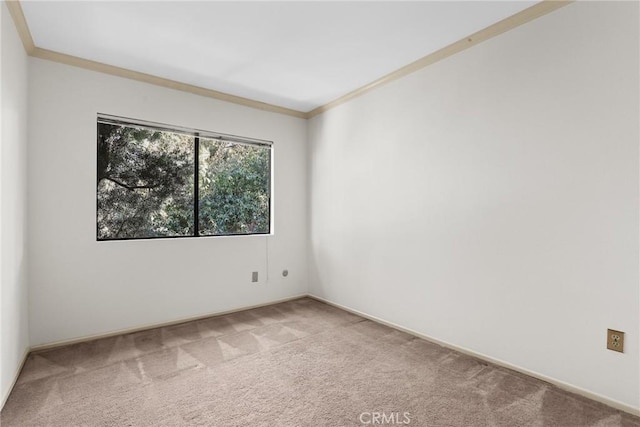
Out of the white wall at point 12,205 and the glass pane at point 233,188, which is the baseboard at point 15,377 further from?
the glass pane at point 233,188

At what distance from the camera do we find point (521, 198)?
2256 mm

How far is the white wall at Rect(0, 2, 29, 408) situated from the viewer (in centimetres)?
194

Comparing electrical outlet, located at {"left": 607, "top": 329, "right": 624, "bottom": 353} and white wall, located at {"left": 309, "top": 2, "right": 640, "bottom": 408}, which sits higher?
white wall, located at {"left": 309, "top": 2, "right": 640, "bottom": 408}

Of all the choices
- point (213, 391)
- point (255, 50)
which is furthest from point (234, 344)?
point (255, 50)

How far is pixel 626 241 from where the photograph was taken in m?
1.84

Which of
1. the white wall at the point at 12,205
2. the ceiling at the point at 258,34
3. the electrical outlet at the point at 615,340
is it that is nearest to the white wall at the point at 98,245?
the white wall at the point at 12,205

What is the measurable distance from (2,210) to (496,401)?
10.2ft

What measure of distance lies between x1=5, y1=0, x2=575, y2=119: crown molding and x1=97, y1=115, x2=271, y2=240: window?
420 mm

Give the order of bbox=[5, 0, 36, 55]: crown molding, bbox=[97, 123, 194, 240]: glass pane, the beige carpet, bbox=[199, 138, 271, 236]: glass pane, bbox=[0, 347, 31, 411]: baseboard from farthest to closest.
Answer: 1. bbox=[199, 138, 271, 236]: glass pane
2. bbox=[97, 123, 194, 240]: glass pane
3. bbox=[5, 0, 36, 55]: crown molding
4. bbox=[0, 347, 31, 411]: baseboard
5. the beige carpet

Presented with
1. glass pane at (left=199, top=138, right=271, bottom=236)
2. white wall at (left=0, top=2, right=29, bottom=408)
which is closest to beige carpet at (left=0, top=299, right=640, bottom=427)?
white wall at (left=0, top=2, right=29, bottom=408)

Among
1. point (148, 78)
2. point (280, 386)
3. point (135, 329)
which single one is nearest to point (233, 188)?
point (148, 78)

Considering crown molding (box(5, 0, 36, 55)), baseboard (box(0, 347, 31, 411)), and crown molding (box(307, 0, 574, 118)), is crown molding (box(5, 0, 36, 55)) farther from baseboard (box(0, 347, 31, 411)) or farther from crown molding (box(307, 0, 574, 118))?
crown molding (box(307, 0, 574, 118))

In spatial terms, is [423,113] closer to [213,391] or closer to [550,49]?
[550,49]

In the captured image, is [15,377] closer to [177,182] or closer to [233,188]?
[177,182]
